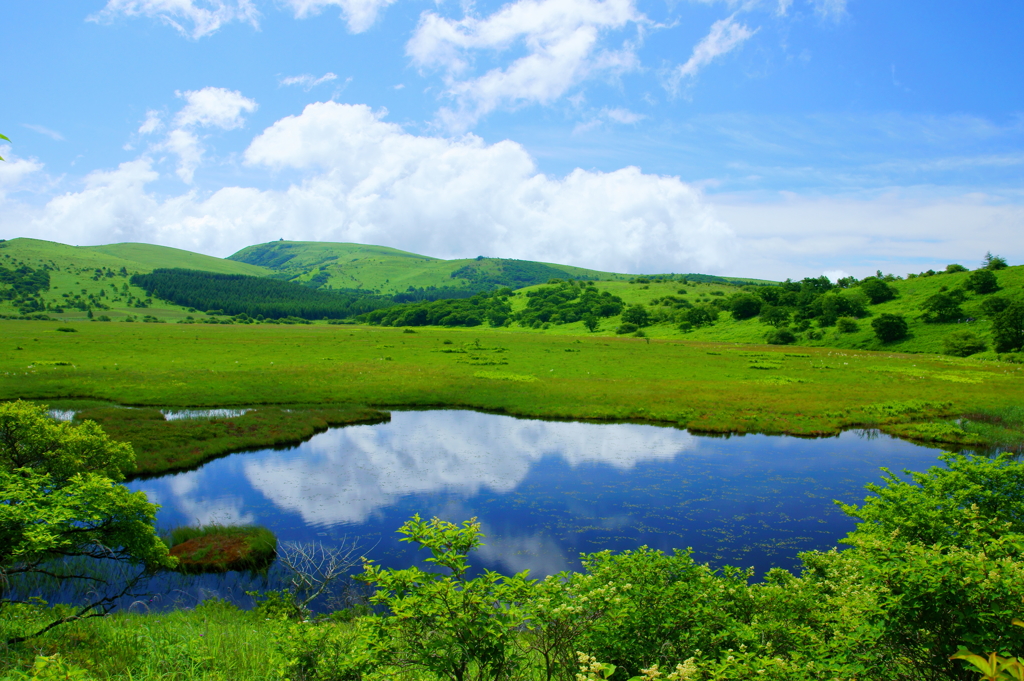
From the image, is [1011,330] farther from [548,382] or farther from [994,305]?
[548,382]

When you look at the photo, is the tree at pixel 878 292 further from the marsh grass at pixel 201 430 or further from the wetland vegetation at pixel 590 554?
the marsh grass at pixel 201 430

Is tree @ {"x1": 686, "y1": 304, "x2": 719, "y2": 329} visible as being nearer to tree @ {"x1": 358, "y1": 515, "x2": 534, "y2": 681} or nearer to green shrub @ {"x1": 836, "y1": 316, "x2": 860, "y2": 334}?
green shrub @ {"x1": 836, "y1": 316, "x2": 860, "y2": 334}

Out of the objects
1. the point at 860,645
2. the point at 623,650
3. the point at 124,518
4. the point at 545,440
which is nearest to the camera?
the point at 860,645

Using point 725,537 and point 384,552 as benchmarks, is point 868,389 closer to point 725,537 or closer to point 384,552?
point 725,537

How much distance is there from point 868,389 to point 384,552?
171ft

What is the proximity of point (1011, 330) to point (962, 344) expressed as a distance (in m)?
5.90

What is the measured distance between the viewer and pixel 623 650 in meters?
7.78

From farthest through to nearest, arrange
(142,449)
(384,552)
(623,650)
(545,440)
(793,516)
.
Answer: (545,440)
(142,449)
(793,516)
(384,552)
(623,650)

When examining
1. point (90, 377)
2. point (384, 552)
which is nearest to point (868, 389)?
point (384, 552)

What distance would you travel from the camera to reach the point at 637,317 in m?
138

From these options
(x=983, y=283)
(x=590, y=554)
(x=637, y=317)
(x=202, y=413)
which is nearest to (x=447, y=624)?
(x=590, y=554)

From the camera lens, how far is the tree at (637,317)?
136 meters

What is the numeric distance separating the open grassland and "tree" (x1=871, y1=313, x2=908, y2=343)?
1471cm

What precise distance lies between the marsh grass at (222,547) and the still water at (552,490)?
3.74ft
